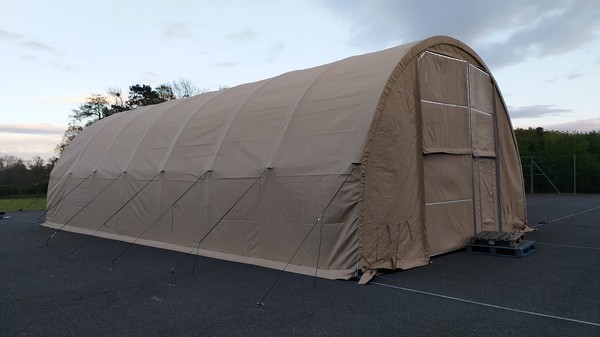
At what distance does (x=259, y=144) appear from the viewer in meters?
9.84

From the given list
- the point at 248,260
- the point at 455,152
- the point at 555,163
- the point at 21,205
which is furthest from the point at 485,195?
the point at 21,205

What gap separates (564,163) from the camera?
28312 millimetres

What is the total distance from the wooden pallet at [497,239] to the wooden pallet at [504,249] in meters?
0.09

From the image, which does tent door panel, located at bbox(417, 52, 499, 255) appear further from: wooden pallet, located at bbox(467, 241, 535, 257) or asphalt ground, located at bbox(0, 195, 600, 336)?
asphalt ground, located at bbox(0, 195, 600, 336)

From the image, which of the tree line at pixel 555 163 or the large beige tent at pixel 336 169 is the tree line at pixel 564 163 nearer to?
the tree line at pixel 555 163

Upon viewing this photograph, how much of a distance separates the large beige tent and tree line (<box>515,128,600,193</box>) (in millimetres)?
18938

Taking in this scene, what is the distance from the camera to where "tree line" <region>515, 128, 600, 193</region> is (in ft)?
91.2

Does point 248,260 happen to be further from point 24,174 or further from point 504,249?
point 24,174

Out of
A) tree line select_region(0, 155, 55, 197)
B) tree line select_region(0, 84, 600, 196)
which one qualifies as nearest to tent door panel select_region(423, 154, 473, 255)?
tree line select_region(0, 84, 600, 196)

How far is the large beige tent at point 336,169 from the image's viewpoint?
8.01 meters

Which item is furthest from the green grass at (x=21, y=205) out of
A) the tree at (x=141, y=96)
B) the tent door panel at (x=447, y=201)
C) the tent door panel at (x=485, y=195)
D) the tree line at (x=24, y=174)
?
the tent door panel at (x=485, y=195)

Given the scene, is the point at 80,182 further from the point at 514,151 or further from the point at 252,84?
the point at 514,151

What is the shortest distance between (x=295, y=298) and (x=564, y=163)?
92.7 ft

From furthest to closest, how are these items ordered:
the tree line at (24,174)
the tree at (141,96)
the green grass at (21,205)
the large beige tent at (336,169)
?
the tree at (141,96) → the tree line at (24,174) → the green grass at (21,205) → the large beige tent at (336,169)
